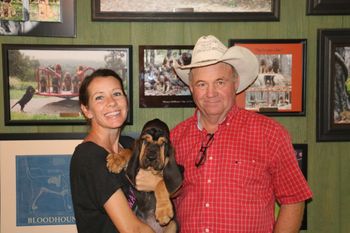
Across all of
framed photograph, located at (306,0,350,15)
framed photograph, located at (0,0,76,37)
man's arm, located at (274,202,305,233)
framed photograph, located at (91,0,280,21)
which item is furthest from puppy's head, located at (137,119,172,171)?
framed photograph, located at (306,0,350,15)

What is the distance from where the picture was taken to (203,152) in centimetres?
195

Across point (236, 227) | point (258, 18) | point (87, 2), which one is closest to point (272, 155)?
point (236, 227)

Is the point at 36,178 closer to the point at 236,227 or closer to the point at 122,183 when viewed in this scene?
the point at 122,183

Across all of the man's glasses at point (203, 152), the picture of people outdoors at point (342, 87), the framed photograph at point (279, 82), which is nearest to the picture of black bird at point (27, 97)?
the man's glasses at point (203, 152)

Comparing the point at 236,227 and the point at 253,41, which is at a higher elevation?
the point at 253,41

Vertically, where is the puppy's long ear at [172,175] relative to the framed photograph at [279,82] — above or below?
below

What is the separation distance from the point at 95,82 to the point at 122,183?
0.46m

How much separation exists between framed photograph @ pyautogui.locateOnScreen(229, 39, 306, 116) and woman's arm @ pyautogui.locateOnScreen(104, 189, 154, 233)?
1.04 meters

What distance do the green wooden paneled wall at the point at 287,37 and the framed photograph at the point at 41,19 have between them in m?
0.04

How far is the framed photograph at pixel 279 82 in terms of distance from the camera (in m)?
2.37

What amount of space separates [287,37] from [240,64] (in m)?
0.56

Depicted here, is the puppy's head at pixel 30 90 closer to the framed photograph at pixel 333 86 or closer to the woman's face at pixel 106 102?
the woman's face at pixel 106 102

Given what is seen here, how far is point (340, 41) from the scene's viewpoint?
2.38m

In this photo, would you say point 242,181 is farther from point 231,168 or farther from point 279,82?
point 279,82
